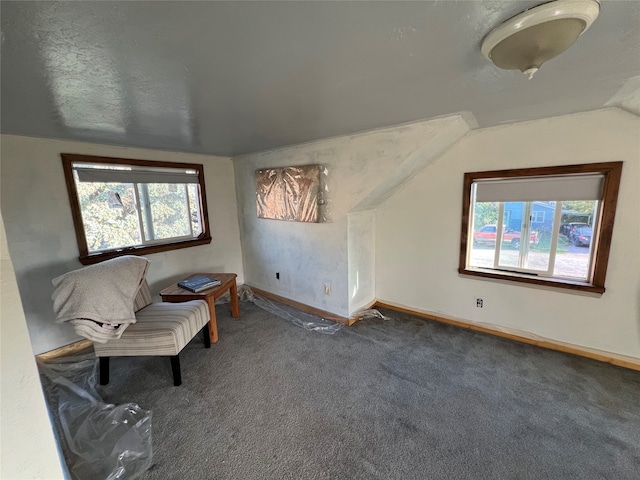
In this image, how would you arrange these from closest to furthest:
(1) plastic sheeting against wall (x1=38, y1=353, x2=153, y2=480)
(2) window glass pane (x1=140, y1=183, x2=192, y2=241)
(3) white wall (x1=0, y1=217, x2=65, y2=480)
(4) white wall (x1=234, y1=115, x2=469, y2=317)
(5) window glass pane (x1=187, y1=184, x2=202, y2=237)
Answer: (3) white wall (x1=0, y1=217, x2=65, y2=480) → (1) plastic sheeting against wall (x1=38, y1=353, x2=153, y2=480) → (4) white wall (x1=234, y1=115, x2=469, y2=317) → (2) window glass pane (x1=140, y1=183, x2=192, y2=241) → (5) window glass pane (x1=187, y1=184, x2=202, y2=237)

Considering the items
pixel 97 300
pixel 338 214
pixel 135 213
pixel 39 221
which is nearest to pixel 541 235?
pixel 338 214

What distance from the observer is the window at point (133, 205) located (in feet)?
8.48

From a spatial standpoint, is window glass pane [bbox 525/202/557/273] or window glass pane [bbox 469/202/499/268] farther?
window glass pane [bbox 469/202/499/268]

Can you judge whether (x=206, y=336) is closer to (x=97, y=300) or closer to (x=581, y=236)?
(x=97, y=300)

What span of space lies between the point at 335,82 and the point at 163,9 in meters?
0.83

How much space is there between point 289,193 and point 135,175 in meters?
1.70

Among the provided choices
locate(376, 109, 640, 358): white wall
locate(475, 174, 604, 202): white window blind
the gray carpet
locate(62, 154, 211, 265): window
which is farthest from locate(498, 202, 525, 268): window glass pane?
locate(62, 154, 211, 265): window

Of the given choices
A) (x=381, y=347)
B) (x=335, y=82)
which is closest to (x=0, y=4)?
(x=335, y=82)

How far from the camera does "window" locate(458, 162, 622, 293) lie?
6.94ft

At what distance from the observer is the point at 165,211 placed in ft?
10.7

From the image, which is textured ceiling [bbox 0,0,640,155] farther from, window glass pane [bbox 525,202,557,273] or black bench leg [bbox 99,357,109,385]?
black bench leg [bbox 99,357,109,385]

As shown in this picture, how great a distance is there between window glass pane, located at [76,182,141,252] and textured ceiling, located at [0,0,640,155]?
72 centimetres

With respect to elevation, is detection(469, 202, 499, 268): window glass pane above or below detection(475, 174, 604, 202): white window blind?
below

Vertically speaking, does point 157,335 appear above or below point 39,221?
below
